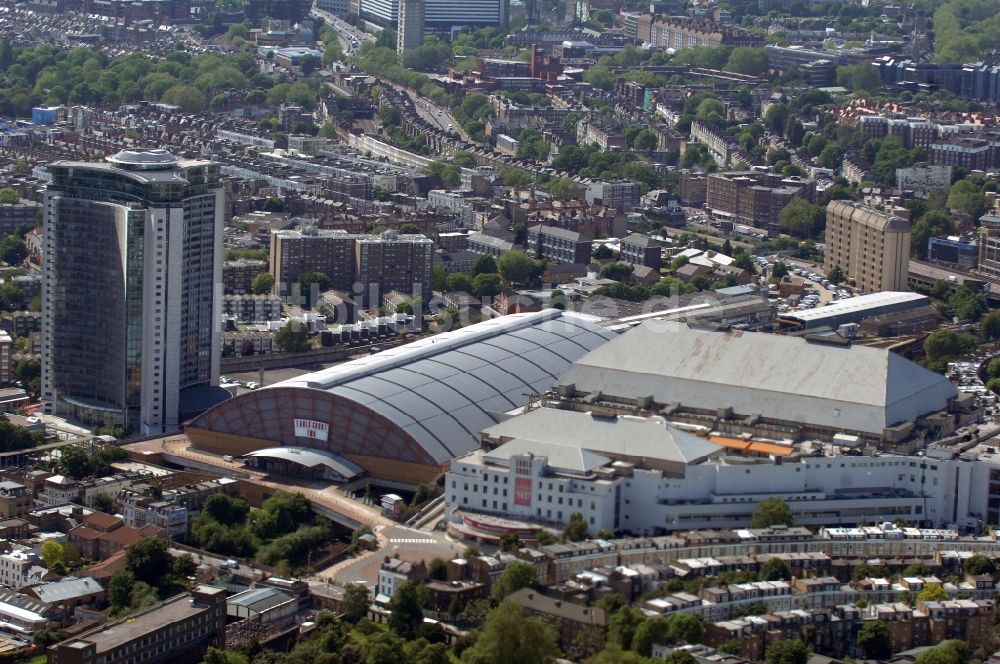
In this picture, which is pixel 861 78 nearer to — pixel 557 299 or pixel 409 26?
pixel 409 26

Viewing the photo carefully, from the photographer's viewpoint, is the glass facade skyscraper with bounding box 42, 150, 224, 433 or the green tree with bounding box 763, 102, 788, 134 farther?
the green tree with bounding box 763, 102, 788, 134

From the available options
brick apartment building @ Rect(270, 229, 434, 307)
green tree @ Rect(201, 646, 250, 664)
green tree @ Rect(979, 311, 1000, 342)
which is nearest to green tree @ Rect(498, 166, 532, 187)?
brick apartment building @ Rect(270, 229, 434, 307)

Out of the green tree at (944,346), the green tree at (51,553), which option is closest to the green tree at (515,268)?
the green tree at (944,346)

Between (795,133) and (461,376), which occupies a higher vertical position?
(795,133)

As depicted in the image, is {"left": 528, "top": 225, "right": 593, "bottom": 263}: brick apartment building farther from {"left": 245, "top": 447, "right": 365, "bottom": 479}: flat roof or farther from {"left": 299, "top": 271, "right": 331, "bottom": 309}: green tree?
{"left": 245, "top": 447, "right": 365, "bottom": 479}: flat roof

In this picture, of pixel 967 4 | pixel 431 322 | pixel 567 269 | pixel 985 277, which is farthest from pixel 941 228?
pixel 967 4

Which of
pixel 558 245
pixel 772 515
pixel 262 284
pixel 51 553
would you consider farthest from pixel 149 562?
pixel 558 245
